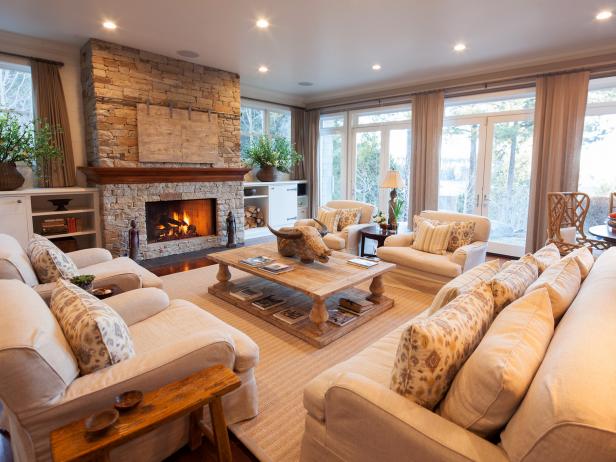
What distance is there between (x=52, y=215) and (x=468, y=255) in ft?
16.8

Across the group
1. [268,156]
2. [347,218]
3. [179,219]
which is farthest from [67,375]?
[268,156]

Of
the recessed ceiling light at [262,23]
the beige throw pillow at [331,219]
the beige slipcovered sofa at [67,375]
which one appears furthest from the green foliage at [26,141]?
the beige throw pillow at [331,219]

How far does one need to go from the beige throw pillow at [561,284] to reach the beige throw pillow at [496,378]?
11.6 inches

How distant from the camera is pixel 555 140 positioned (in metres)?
4.69

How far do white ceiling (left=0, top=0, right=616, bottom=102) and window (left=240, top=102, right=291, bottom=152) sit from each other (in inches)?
58.5

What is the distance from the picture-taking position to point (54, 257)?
94.3 inches

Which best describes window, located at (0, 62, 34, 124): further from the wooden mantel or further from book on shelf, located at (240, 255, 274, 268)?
book on shelf, located at (240, 255, 274, 268)

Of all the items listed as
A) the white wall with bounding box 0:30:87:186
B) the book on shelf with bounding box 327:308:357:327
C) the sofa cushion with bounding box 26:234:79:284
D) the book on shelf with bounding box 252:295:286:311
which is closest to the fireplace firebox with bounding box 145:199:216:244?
the white wall with bounding box 0:30:87:186

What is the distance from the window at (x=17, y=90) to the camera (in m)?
4.46

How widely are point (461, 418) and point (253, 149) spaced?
6.23 metres

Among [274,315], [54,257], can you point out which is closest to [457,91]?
[274,315]

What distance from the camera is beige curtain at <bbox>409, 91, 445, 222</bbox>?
Result: 226 inches

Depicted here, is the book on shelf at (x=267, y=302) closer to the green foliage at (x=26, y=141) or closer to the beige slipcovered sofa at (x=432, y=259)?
the beige slipcovered sofa at (x=432, y=259)

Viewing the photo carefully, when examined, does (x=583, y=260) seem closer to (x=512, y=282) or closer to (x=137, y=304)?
(x=512, y=282)
